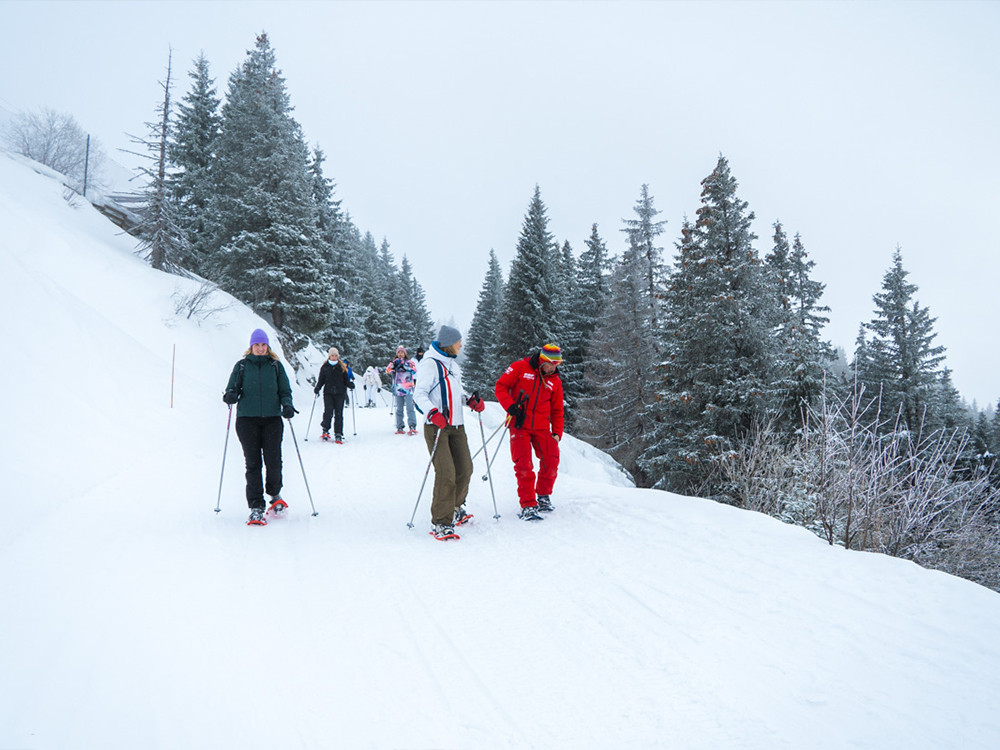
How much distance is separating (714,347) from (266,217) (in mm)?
18593

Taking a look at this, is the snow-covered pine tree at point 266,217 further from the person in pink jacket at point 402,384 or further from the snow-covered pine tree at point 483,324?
the snow-covered pine tree at point 483,324

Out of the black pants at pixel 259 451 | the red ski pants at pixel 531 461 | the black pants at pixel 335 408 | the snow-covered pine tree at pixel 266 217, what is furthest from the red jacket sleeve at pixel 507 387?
the snow-covered pine tree at pixel 266 217

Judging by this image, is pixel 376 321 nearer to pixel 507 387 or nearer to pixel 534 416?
pixel 507 387

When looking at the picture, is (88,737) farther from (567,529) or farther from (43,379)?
(43,379)

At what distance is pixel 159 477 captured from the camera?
7.59 m

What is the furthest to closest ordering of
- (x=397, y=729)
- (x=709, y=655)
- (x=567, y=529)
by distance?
(x=567, y=529)
(x=709, y=655)
(x=397, y=729)

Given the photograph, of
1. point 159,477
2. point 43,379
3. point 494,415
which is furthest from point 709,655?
point 494,415

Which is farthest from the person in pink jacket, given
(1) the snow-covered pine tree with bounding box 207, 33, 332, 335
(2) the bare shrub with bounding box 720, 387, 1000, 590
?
(1) the snow-covered pine tree with bounding box 207, 33, 332, 335

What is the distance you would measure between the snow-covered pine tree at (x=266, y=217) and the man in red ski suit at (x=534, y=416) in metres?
17.8

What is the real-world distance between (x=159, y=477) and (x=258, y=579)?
4401mm

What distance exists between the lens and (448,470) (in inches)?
223

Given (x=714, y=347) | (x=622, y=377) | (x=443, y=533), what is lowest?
(x=443, y=533)

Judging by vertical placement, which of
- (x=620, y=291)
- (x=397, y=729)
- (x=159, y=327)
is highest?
(x=620, y=291)

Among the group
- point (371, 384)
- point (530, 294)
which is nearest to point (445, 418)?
point (371, 384)
